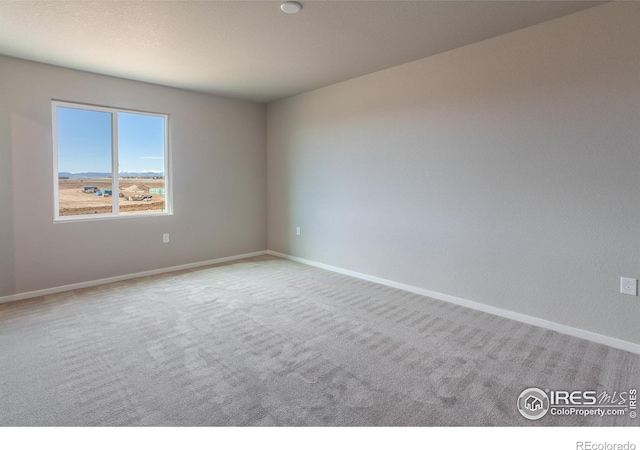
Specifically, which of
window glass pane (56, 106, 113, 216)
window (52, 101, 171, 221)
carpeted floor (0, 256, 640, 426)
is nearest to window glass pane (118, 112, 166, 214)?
window (52, 101, 171, 221)

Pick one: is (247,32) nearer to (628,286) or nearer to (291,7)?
(291,7)

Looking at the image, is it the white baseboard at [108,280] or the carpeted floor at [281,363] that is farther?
the white baseboard at [108,280]

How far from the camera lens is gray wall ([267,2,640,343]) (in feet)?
8.33

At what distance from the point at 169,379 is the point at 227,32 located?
2.66 meters

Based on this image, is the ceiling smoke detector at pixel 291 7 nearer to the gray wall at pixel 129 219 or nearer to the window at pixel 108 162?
the gray wall at pixel 129 219

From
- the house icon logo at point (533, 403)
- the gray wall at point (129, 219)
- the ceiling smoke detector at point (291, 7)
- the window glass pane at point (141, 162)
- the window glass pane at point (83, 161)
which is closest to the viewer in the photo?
the house icon logo at point (533, 403)

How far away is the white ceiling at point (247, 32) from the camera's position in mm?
2527

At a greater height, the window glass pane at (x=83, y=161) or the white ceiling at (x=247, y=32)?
the white ceiling at (x=247, y=32)

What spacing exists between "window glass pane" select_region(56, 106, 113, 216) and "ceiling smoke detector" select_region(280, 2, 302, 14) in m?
2.89

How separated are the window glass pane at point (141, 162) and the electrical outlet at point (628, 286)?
195 inches

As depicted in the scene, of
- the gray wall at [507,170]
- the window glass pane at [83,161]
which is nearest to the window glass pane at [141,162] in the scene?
the window glass pane at [83,161]

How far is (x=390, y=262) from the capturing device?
4109mm

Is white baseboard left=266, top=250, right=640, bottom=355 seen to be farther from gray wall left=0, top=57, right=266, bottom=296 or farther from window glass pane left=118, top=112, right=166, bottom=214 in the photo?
window glass pane left=118, top=112, right=166, bottom=214

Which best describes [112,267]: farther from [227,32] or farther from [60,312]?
[227,32]
